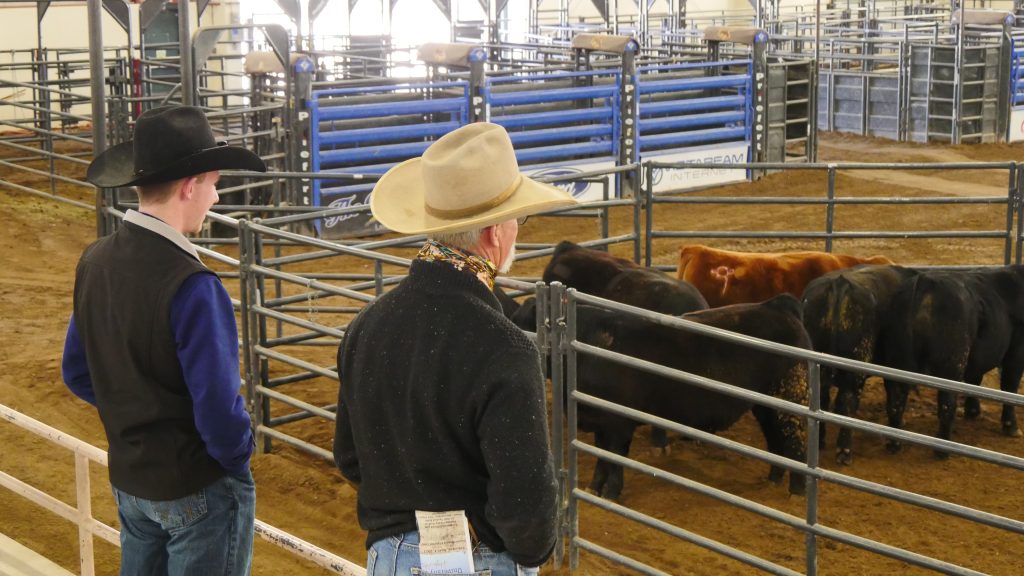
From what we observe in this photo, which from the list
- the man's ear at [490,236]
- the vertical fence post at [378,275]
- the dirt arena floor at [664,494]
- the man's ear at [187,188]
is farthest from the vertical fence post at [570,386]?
the man's ear at [490,236]

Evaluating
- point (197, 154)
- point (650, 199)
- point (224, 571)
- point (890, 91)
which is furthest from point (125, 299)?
point (890, 91)

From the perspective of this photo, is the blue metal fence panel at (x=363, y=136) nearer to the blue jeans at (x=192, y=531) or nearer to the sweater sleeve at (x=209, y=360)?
the blue jeans at (x=192, y=531)

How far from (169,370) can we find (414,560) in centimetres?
95

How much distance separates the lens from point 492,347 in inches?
95.9

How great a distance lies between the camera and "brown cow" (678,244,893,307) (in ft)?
27.1

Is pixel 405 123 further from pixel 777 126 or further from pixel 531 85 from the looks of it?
pixel 777 126

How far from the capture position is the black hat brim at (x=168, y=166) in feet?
10.5

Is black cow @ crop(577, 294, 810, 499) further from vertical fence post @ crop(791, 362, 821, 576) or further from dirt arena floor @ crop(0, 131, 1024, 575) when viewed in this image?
A: vertical fence post @ crop(791, 362, 821, 576)

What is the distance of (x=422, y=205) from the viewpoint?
8.86 feet

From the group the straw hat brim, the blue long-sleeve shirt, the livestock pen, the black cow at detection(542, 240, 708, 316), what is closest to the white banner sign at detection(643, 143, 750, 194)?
the livestock pen

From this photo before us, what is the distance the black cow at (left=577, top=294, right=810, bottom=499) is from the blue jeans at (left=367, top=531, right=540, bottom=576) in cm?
345

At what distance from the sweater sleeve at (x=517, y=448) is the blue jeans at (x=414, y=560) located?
14 cm

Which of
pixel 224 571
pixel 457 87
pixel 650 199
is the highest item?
pixel 457 87

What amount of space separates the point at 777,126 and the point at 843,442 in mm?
10864
